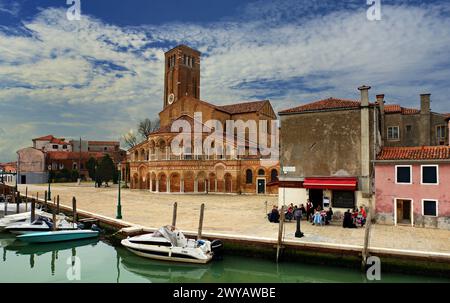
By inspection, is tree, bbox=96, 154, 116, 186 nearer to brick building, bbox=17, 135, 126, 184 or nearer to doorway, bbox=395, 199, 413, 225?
brick building, bbox=17, 135, 126, 184

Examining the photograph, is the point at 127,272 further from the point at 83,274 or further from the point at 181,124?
the point at 181,124

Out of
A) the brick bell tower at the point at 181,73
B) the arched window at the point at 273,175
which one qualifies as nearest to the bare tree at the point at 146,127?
the brick bell tower at the point at 181,73

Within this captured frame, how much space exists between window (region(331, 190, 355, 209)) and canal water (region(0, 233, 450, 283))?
6.31 metres

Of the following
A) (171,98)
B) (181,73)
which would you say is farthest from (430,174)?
(171,98)

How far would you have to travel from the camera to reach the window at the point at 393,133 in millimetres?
32031

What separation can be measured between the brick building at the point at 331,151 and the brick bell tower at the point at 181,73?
40.4 m

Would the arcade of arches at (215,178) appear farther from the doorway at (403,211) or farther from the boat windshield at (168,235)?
the boat windshield at (168,235)

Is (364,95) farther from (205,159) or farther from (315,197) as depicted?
(205,159)

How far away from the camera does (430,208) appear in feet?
50.8

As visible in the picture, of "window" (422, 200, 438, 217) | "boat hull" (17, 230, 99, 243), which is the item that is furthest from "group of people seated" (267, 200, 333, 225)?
"boat hull" (17, 230, 99, 243)

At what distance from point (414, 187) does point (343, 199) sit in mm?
3396

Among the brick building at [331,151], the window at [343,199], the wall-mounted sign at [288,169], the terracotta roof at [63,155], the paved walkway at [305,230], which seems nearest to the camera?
the paved walkway at [305,230]
